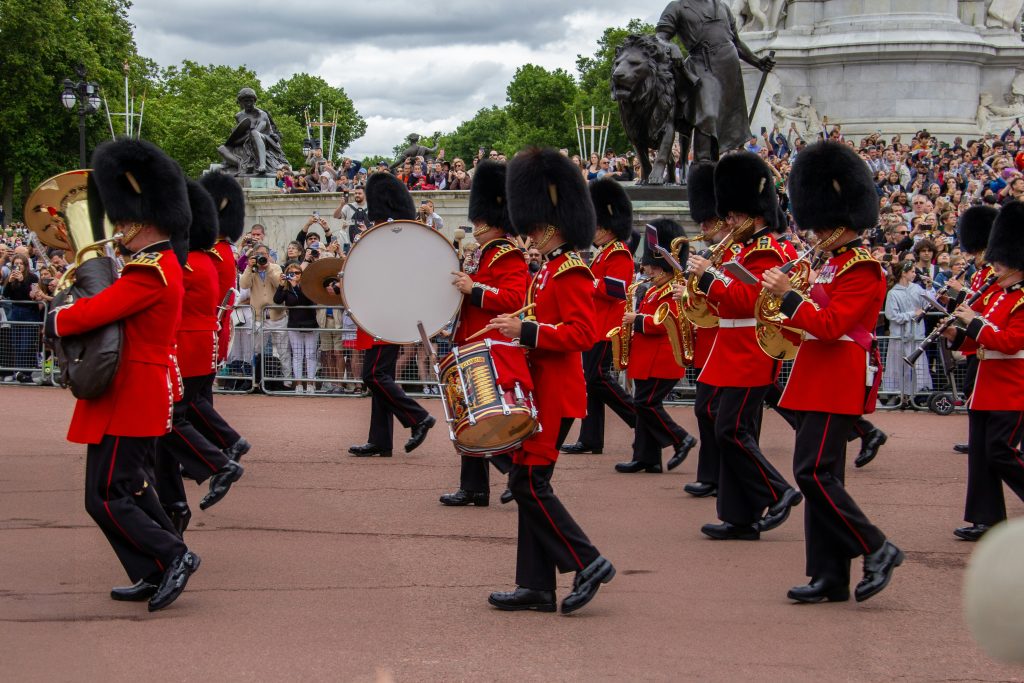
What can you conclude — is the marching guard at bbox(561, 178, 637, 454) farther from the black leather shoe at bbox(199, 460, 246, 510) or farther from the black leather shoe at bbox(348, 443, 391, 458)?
the black leather shoe at bbox(199, 460, 246, 510)

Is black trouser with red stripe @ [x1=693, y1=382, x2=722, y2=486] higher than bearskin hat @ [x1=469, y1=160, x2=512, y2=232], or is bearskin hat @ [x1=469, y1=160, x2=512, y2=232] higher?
bearskin hat @ [x1=469, y1=160, x2=512, y2=232]

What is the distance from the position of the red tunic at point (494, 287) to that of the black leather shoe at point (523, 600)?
7.22ft

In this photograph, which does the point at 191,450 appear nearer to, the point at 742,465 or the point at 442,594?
the point at 442,594

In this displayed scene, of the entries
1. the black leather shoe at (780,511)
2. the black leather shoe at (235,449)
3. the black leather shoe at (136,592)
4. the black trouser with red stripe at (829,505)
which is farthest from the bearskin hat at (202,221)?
the black trouser with red stripe at (829,505)

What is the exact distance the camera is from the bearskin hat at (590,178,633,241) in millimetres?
9930

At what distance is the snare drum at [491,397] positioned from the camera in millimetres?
5680

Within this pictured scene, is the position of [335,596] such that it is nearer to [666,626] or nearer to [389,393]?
[666,626]

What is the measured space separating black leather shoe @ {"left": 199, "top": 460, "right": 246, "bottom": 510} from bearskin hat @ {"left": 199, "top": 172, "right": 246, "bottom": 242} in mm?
2109

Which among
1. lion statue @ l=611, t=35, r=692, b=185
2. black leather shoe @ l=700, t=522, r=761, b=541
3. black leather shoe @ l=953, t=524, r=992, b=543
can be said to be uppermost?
lion statue @ l=611, t=35, r=692, b=185

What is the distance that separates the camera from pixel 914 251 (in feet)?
46.2

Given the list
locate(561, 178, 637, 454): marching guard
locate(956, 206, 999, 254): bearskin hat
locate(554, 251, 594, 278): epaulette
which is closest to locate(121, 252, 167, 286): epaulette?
locate(554, 251, 594, 278): epaulette

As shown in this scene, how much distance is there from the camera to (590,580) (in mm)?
5742

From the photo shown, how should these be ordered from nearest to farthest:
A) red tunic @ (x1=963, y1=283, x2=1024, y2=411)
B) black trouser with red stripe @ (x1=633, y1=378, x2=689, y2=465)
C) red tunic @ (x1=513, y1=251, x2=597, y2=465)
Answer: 1. red tunic @ (x1=513, y1=251, x2=597, y2=465)
2. red tunic @ (x1=963, y1=283, x2=1024, y2=411)
3. black trouser with red stripe @ (x1=633, y1=378, x2=689, y2=465)

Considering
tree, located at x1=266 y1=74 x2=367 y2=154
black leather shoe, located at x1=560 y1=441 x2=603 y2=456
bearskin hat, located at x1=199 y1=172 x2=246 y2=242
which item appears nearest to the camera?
bearskin hat, located at x1=199 y1=172 x2=246 y2=242
